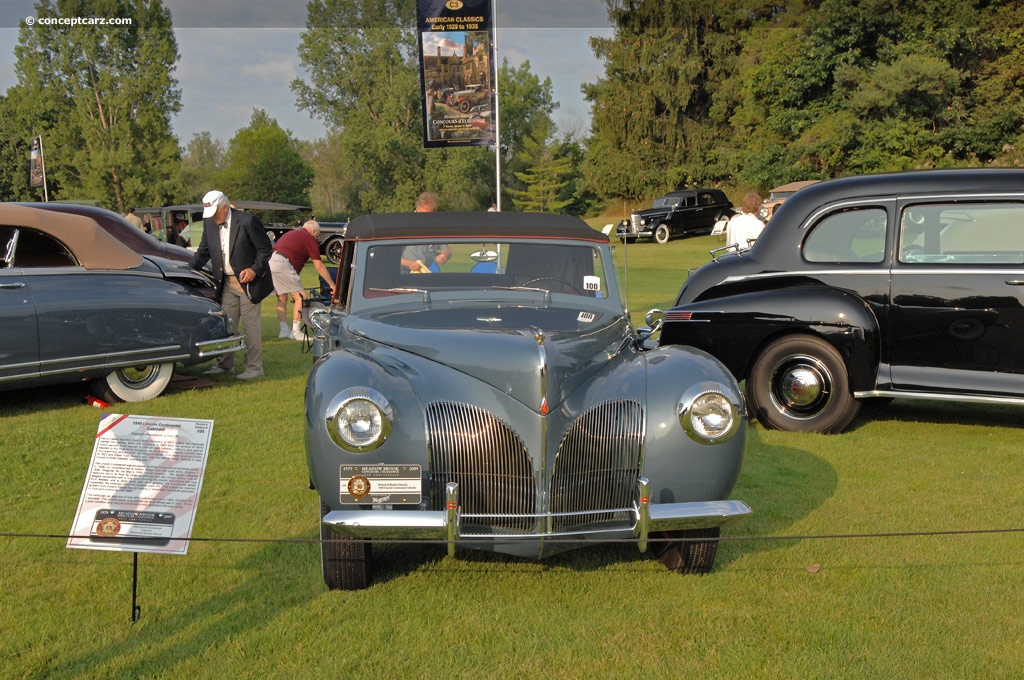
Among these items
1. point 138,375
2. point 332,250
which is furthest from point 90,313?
point 332,250

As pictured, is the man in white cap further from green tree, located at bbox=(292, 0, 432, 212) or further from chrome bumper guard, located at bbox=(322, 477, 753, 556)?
green tree, located at bbox=(292, 0, 432, 212)

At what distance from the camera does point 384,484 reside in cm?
382

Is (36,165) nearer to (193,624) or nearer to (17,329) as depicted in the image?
(17,329)

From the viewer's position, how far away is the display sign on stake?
3619mm

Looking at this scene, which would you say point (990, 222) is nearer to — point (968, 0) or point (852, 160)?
point (852, 160)

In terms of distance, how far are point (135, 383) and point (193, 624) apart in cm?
512

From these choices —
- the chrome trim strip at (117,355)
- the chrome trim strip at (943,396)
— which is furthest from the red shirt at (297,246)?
the chrome trim strip at (943,396)

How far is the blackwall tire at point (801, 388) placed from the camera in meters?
6.98

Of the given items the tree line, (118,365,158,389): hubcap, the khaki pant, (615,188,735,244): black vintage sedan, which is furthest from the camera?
the tree line

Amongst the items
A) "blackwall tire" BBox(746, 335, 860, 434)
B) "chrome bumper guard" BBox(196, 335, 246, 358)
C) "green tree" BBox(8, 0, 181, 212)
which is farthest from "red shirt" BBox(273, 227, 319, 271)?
"green tree" BBox(8, 0, 181, 212)

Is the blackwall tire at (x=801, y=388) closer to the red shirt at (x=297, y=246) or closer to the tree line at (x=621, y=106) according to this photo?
the red shirt at (x=297, y=246)

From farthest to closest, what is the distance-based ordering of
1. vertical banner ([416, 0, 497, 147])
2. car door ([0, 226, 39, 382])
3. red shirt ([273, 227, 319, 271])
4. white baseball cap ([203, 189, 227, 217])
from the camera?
vertical banner ([416, 0, 497, 147]) → red shirt ([273, 227, 319, 271]) → white baseball cap ([203, 189, 227, 217]) → car door ([0, 226, 39, 382])

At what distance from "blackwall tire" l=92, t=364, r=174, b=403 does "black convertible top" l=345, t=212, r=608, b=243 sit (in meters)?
Result: 3.48

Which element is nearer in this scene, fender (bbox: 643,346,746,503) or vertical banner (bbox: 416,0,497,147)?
fender (bbox: 643,346,746,503)
